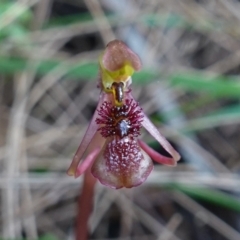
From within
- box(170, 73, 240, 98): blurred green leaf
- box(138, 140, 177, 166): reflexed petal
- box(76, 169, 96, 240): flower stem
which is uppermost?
box(170, 73, 240, 98): blurred green leaf

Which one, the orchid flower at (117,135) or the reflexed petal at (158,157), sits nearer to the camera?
the orchid flower at (117,135)

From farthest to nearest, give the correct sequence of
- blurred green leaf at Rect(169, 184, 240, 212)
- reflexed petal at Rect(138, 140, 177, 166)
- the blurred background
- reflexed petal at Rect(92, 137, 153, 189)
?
1. the blurred background
2. blurred green leaf at Rect(169, 184, 240, 212)
3. reflexed petal at Rect(138, 140, 177, 166)
4. reflexed petal at Rect(92, 137, 153, 189)

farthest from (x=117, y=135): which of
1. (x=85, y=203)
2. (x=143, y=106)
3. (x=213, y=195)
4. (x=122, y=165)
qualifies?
(x=143, y=106)

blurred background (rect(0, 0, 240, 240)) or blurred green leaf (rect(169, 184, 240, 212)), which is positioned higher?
blurred background (rect(0, 0, 240, 240))

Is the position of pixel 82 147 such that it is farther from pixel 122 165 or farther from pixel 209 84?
pixel 209 84

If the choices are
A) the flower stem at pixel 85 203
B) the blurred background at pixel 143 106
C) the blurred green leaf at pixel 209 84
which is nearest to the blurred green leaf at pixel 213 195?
the blurred background at pixel 143 106

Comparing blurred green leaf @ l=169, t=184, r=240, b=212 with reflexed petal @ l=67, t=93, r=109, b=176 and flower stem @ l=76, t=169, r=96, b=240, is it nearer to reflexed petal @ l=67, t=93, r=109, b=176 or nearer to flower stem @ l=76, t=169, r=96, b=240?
flower stem @ l=76, t=169, r=96, b=240

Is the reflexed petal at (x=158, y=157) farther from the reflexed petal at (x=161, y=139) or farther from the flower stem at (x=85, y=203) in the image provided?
the flower stem at (x=85, y=203)

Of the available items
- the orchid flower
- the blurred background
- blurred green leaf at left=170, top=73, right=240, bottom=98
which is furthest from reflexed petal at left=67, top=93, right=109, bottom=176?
blurred green leaf at left=170, top=73, right=240, bottom=98
